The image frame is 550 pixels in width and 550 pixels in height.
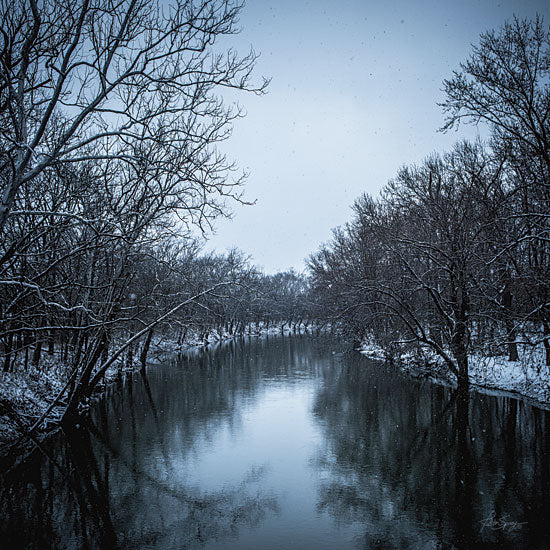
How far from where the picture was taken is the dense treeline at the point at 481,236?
12758 millimetres

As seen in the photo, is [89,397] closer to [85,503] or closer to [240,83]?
[85,503]

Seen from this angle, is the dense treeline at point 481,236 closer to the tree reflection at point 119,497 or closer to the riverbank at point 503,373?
the riverbank at point 503,373

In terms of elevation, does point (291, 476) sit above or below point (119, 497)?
below

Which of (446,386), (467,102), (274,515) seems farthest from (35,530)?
(446,386)

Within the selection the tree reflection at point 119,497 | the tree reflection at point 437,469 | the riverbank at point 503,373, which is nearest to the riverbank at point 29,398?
the tree reflection at point 119,497

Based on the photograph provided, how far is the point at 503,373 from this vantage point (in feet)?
62.7

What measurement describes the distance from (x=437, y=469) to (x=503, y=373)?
10984mm

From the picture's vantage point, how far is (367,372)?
24.8m

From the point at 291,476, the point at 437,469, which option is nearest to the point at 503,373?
the point at 437,469

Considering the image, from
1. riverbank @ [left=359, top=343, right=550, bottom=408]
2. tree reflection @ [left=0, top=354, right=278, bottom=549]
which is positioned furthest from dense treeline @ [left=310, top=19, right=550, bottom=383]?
tree reflection @ [left=0, top=354, right=278, bottom=549]

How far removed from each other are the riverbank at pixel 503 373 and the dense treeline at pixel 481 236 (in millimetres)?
588

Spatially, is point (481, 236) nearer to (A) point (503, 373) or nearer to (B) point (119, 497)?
(A) point (503, 373)

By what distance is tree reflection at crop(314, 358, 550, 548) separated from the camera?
715cm

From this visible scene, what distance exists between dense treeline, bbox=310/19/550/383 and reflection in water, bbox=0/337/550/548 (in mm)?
2938
